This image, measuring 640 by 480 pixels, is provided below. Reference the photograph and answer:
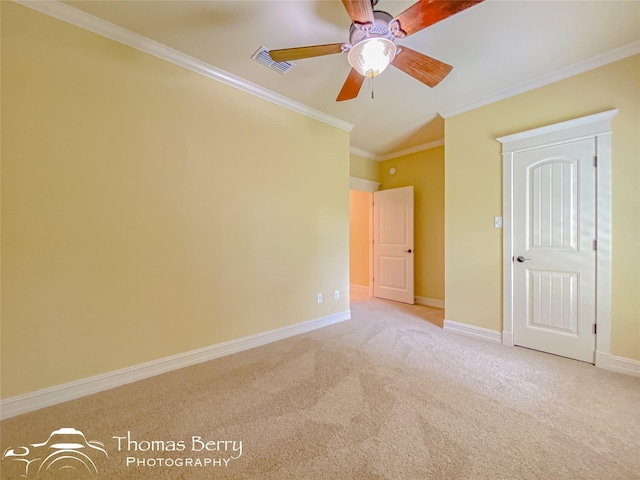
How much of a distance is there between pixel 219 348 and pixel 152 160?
5.95 feet

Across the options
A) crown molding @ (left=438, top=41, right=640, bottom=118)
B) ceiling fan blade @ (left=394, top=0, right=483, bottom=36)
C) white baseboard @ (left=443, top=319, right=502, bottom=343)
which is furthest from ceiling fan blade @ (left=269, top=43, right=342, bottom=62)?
white baseboard @ (left=443, top=319, right=502, bottom=343)

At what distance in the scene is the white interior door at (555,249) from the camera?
93.7 inches

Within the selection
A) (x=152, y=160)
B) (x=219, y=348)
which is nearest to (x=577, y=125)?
(x=152, y=160)

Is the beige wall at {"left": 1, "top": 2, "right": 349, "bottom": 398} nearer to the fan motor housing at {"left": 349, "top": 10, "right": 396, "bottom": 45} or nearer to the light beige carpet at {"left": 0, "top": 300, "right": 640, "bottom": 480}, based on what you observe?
the light beige carpet at {"left": 0, "top": 300, "right": 640, "bottom": 480}

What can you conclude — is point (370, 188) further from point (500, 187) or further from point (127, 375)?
point (127, 375)

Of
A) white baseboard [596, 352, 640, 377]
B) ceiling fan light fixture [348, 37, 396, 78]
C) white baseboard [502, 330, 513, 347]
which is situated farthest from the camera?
white baseboard [502, 330, 513, 347]

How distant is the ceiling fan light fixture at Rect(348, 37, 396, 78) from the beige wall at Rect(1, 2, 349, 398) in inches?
60.9

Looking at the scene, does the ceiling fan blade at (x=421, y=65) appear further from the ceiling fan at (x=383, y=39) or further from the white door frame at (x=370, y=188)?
the white door frame at (x=370, y=188)

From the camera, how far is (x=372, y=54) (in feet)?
4.99

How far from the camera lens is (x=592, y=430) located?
155 cm

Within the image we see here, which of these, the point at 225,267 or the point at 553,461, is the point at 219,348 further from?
the point at 553,461

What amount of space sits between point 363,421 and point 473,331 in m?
2.08

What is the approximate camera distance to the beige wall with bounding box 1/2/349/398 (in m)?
1.74

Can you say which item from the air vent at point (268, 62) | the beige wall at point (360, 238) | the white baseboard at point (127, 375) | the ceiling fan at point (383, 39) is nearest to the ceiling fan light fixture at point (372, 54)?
the ceiling fan at point (383, 39)
